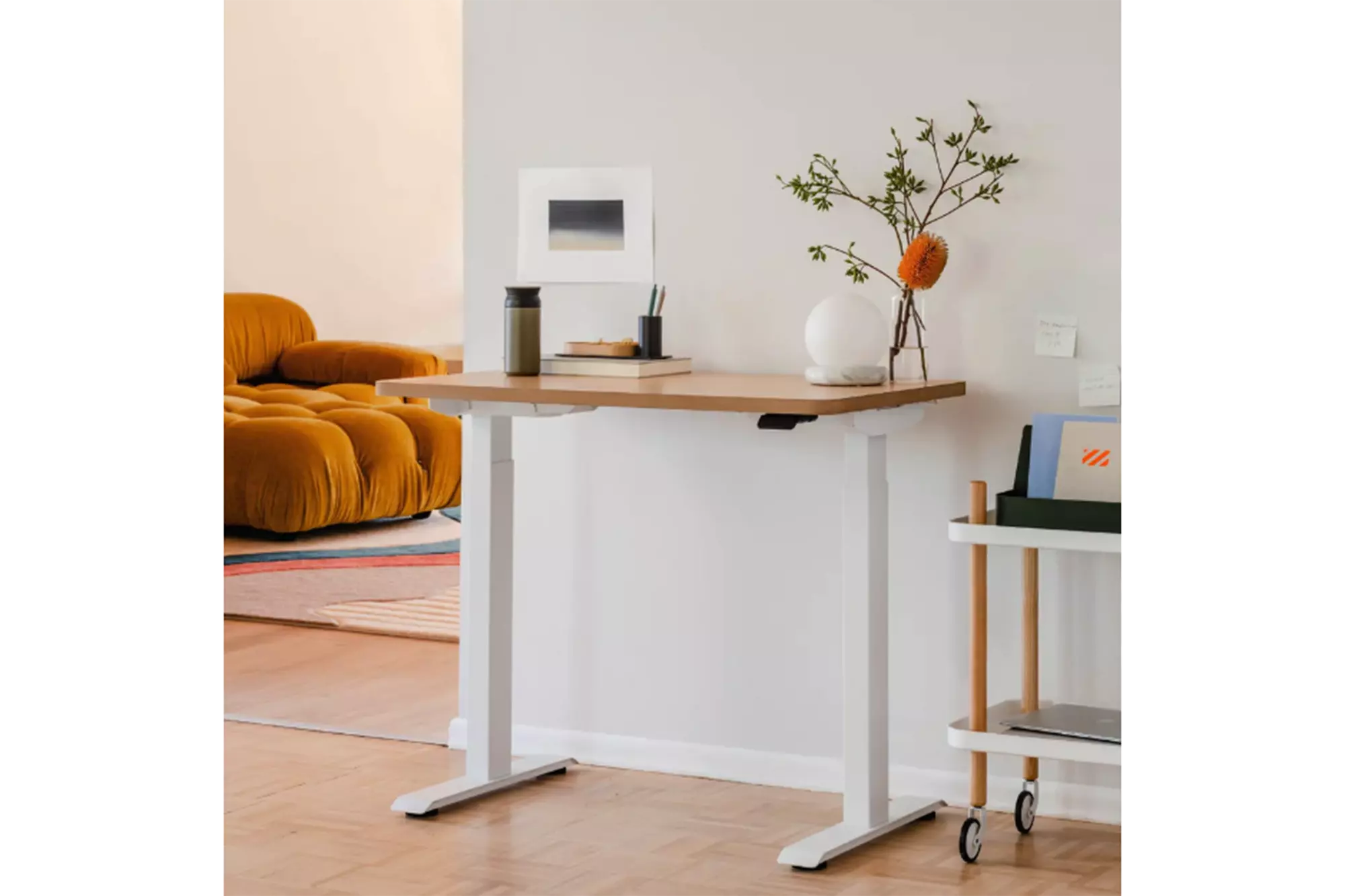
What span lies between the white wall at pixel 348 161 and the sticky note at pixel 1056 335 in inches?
236

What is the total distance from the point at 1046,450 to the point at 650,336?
2.88 ft

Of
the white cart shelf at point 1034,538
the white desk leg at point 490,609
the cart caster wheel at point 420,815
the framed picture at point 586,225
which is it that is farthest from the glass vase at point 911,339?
the cart caster wheel at point 420,815

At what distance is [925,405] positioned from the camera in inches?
138

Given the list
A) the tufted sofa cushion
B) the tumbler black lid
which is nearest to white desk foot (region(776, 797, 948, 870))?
the tumbler black lid

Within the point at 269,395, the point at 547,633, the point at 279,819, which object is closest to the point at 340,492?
the point at 269,395

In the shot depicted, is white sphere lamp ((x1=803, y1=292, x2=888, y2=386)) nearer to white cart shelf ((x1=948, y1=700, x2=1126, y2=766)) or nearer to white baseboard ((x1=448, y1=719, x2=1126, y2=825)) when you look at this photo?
white cart shelf ((x1=948, y1=700, x2=1126, y2=766))

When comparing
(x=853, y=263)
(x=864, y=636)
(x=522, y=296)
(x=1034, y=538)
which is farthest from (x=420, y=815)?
(x=853, y=263)

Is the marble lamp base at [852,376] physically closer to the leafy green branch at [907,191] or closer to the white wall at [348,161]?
the leafy green branch at [907,191]

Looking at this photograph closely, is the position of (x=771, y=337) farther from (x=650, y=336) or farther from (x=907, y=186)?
(x=907, y=186)

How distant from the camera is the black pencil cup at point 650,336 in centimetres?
361

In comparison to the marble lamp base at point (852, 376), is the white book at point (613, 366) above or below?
above
